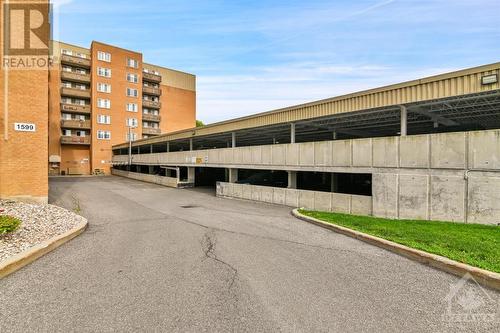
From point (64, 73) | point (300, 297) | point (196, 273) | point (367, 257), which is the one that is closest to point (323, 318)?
point (300, 297)

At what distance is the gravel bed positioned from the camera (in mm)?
7341

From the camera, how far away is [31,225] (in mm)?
9469

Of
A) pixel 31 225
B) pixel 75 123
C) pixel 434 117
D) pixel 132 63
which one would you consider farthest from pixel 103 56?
pixel 434 117

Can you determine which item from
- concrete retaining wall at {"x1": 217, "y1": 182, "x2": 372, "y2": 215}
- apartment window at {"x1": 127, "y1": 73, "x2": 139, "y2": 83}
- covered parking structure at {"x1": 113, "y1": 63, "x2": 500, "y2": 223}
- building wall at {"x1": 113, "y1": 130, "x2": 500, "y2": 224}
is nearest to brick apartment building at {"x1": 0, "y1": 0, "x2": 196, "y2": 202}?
apartment window at {"x1": 127, "y1": 73, "x2": 139, "y2": 83}

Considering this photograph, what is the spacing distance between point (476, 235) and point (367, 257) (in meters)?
3.47

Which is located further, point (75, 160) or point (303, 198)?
point (75, 160)

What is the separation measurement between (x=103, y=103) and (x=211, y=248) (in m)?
54.3

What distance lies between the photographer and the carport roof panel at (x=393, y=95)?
10.1 metres

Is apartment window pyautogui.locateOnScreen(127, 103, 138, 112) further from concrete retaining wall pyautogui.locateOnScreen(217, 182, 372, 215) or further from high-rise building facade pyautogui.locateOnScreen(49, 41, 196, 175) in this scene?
concrete retaining wall pyautogui.locateOnScreen(217, 182, 372, 215)

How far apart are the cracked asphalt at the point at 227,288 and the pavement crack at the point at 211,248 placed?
0.09 feet

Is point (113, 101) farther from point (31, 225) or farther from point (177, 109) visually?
point (31, 225)

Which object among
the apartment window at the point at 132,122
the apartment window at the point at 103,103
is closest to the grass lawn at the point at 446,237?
the apartment window at the point at 132,122

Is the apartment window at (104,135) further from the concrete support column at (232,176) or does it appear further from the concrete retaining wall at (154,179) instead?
the concrete support column at (232,176)

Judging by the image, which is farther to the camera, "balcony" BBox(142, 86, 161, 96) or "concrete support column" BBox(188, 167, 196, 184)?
"balcony" BBox(142, 86, 161, 96)
